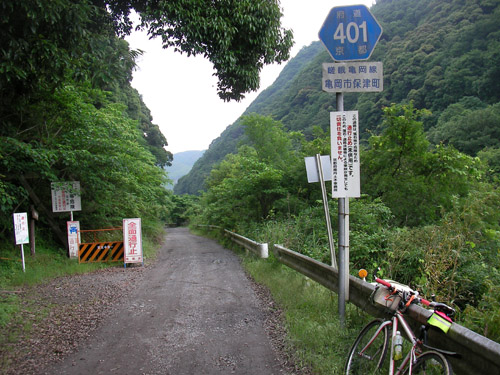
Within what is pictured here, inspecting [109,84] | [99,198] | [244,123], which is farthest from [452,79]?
[109,84]

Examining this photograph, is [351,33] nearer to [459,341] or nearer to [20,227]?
[459,341]

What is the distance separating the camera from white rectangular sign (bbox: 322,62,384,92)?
477 cm

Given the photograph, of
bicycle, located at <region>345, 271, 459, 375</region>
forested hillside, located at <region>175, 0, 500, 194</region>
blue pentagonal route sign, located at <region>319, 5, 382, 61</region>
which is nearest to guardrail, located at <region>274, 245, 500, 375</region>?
bicycle, located at <region>345, 271, 459, 375</region>

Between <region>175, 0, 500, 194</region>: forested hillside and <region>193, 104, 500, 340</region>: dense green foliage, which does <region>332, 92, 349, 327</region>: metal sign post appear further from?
<region>175, 0, 500, 194</region>: forested hillside

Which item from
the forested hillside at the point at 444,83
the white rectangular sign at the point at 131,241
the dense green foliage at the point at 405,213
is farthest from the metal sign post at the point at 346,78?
the forested hillside at the point at 444,83

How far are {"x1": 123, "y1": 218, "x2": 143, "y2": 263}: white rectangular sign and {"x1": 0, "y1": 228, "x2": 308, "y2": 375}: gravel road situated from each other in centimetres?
309

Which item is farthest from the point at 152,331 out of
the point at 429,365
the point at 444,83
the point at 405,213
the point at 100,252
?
the point at 444,83

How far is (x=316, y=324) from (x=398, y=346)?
80.5 inches

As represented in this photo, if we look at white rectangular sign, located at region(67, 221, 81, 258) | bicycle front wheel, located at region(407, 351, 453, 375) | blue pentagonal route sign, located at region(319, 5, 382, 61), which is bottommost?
white rectangular sign, located at region(67, 221, 81, 258)

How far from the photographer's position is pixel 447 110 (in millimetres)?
43312

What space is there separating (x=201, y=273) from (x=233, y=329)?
5.44 meters

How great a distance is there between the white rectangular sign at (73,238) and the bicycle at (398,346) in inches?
457

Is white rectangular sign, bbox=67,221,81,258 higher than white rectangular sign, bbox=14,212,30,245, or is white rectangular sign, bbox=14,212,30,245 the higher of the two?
white rectangular sign, bbox=14,212,30,245

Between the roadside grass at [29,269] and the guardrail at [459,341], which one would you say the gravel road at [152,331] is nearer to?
the roadside grass at [29,269]
